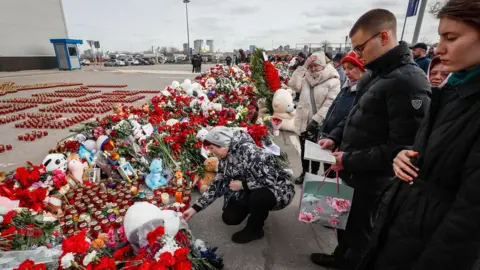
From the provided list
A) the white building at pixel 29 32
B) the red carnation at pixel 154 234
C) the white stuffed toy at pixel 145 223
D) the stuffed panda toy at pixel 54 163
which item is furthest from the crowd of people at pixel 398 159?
the white building at pixel 29 32

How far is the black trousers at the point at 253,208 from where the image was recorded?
2.15 m

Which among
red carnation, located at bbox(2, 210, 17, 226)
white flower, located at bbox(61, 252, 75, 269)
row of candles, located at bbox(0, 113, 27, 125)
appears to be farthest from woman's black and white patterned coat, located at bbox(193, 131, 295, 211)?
row of candles, located at bbox(0, 113, 27, 125)

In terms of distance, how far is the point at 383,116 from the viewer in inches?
59.5

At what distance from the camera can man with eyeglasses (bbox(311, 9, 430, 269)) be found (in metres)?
1.38

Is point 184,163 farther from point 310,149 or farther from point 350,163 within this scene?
point 350,163

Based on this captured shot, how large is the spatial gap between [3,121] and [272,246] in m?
7.25

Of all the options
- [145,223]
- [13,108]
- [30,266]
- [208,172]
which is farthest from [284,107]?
[13,108]

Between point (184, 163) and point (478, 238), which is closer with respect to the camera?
point (478, 238)

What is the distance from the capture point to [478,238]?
822 mm

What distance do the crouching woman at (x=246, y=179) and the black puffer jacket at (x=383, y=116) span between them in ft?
2.15

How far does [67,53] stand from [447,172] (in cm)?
2599

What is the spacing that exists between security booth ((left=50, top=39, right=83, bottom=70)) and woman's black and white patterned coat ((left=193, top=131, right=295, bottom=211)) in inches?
939

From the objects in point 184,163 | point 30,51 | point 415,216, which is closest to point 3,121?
point 184,163

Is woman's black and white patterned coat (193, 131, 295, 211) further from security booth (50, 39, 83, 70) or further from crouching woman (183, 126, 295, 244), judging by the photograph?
security booth (50, 39, 83, 70)
